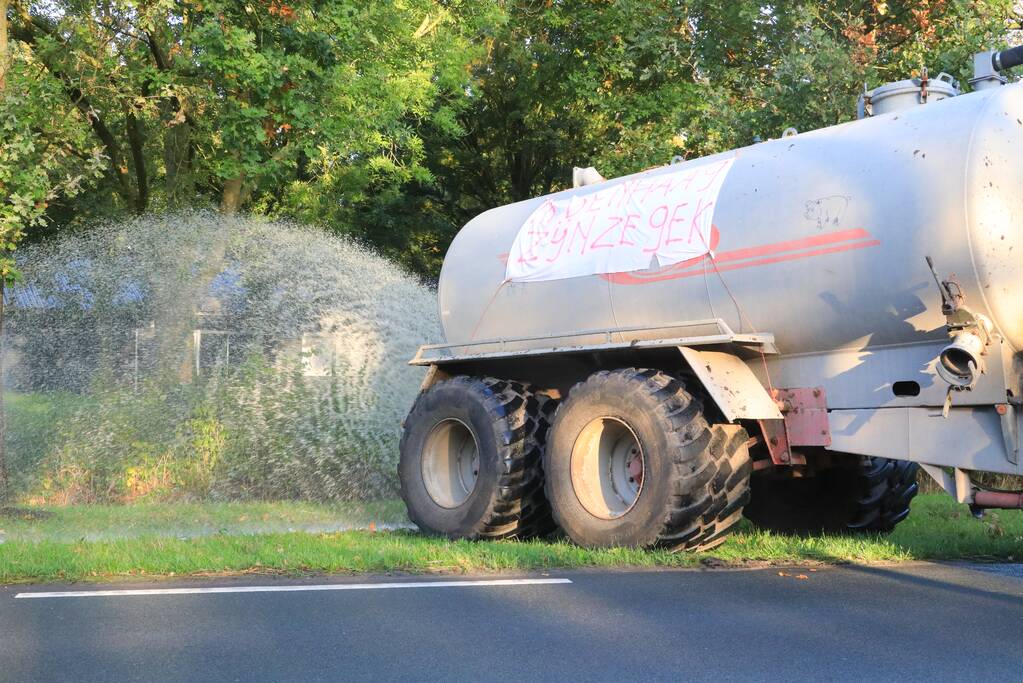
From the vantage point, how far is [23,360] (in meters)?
16.7

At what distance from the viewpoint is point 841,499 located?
32.0 ft

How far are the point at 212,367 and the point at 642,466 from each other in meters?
7.90

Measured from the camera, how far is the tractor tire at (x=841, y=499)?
9.66 metres

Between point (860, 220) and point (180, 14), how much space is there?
1006 cm

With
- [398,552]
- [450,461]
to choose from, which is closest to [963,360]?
[398,552]

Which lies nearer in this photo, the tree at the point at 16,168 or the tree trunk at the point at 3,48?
the tree at the point at 16,168

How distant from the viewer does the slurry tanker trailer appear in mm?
7211

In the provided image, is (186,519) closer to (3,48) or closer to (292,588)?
(292,588)

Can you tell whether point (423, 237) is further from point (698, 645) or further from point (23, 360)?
point (698, 645)

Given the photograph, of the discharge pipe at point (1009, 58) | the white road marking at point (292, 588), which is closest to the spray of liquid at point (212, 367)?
the white road marking at point (292, 588)

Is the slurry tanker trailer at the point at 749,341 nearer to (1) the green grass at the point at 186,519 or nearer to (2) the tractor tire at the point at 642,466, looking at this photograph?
(2) the tractor tire at the point at 642,466

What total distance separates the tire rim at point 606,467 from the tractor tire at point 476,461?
2.16 feet

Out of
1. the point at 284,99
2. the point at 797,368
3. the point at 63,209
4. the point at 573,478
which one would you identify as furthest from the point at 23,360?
the point at 797,368

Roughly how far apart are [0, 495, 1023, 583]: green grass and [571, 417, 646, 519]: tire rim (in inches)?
17.3
